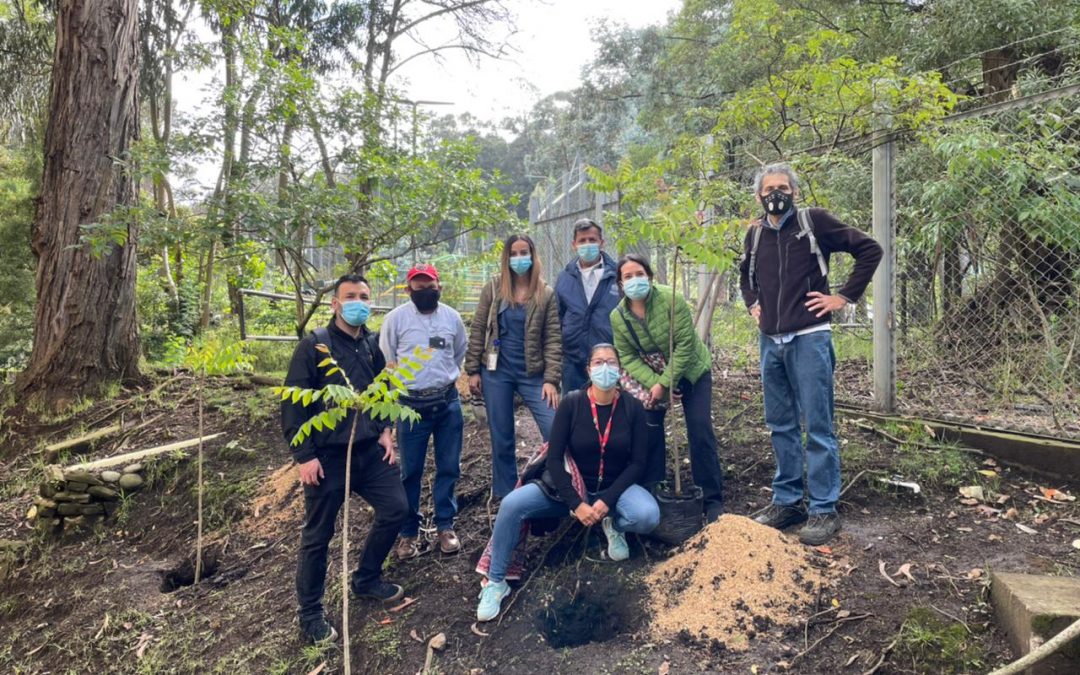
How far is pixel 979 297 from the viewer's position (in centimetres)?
419

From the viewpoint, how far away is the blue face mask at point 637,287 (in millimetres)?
3561

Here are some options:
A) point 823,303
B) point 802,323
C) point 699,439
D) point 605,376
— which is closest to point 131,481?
point 605,376

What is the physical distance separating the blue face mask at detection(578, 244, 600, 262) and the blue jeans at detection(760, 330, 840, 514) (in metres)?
1.16

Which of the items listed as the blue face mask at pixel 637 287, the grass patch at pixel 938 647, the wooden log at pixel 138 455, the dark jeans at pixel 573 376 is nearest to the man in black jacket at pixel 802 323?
the blue face mask at pixel 637 287

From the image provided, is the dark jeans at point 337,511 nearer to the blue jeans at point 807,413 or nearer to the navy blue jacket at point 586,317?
the navy blue jacket at point 586,317

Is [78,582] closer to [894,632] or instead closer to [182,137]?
[182,137]

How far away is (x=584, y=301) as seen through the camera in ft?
13.4

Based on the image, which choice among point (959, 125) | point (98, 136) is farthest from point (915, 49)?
point (98, 136)

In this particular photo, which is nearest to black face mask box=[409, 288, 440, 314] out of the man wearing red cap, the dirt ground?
the man wearing red cap

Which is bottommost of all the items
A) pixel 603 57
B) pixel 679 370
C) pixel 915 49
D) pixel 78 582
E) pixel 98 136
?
pixel 78 582

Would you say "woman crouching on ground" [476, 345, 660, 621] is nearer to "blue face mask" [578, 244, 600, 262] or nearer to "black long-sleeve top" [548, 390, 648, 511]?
"black long-sleeve top" [548, 390, 648, 511]

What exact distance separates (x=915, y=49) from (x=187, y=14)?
1367 centimetres

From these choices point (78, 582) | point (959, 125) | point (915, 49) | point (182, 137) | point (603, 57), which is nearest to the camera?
point (959, 125)

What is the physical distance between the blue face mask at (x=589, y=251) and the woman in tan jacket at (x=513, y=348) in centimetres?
29
